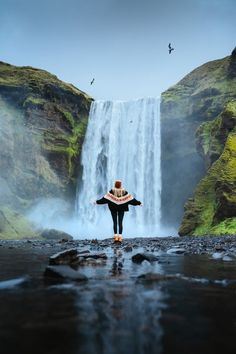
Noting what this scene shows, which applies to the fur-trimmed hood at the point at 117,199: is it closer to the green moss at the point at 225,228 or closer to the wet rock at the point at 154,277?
the wet rock at the point at 154,277

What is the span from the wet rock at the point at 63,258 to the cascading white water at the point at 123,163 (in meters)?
34.2

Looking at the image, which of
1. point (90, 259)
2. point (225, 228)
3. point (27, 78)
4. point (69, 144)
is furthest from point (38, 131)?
point (90, 259)

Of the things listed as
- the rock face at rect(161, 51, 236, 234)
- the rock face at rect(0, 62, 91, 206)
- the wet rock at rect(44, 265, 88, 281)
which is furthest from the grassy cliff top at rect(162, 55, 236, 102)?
the wet rock at rect(44, 265, 88, 281)

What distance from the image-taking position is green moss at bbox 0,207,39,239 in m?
30.0

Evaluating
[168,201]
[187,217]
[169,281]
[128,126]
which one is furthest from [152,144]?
[169,281]

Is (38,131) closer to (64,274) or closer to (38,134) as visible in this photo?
(38,134)

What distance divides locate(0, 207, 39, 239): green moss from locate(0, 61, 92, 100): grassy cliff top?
77.1 ft

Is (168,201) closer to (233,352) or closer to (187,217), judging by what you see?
(187,217)

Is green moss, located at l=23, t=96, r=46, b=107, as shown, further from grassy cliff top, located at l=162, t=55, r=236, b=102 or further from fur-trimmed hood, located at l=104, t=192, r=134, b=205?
fur-trimmed hood, located at l=104, t=192, r=134, b=205

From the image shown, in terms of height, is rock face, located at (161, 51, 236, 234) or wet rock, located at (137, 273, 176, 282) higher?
rock face, located at (161, 51, 236, 234)

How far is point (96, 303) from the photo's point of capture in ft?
12.2

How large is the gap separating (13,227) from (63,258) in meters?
25.6

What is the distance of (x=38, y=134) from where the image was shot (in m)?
50.2

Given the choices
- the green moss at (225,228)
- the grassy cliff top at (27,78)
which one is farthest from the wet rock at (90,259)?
the grassy cliff top at (27,78)
